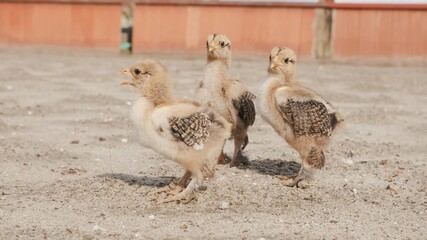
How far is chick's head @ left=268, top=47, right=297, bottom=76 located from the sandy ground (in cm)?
90

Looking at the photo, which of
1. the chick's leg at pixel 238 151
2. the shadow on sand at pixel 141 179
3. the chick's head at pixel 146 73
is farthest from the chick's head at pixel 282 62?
the shadow on sand at pixel 141 179

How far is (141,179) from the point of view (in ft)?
20.3

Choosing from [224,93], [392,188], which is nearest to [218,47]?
[224,93]

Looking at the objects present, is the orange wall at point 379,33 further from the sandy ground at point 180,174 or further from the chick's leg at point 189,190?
the chick's leg at point 189,190

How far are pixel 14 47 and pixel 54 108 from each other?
9239mm

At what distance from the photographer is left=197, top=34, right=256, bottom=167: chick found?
6391 millimetres

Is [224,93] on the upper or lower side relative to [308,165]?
upper

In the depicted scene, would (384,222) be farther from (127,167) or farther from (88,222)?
(127,167)

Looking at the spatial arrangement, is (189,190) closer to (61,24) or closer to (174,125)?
(174,125)

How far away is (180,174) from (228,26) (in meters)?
11.8

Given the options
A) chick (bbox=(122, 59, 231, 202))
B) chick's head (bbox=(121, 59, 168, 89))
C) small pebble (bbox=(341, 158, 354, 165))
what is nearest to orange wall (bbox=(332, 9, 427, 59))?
small pebble (bbox=(341, 158, 354, 165))

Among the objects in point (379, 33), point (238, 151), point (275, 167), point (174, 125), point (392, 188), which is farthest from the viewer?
point (379, 33)

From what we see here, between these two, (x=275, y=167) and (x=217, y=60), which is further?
(x=275, y=167)

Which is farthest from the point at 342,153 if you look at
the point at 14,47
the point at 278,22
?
the point at 14,47
